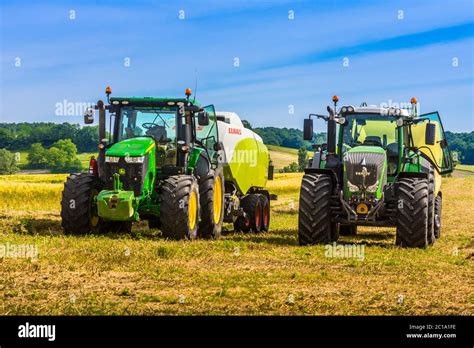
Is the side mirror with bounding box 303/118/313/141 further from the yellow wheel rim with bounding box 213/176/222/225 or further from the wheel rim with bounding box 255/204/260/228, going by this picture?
the wheel rim with bounding box 255/204/260/228

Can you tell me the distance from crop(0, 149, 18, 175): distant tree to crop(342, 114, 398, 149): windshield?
298 feet

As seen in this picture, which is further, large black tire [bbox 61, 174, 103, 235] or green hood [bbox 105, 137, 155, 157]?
green hood [bbox 105, 137, 155, 157]

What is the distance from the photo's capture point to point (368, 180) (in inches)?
635

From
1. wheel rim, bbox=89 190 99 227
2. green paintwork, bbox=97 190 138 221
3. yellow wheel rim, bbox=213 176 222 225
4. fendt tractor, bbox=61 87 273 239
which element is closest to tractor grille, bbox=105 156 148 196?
fendt tractor, bbox=61 87 273 239

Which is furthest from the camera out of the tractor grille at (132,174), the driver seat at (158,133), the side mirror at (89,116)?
the driver seat at (158,133)

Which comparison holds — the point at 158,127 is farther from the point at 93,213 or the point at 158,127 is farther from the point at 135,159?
the point at 93,213

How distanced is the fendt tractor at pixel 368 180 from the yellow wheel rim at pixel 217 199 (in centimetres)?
249

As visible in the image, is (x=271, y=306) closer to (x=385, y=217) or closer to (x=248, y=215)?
(x=385, y=217)

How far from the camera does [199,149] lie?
18547mm

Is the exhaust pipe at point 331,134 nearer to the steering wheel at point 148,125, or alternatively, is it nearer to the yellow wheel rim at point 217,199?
the yellow wheel rim at point 217,199

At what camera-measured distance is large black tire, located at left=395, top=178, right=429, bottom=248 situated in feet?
51.6

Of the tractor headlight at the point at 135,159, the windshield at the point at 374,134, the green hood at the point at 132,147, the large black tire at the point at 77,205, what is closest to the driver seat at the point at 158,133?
the green hood at the point at 132,147

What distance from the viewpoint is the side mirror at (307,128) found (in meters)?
16.5

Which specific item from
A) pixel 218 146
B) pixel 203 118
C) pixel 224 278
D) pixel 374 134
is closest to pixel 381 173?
pixel 374 134
